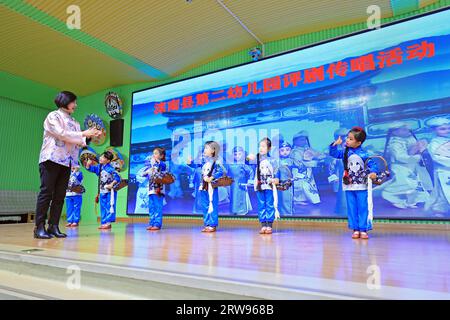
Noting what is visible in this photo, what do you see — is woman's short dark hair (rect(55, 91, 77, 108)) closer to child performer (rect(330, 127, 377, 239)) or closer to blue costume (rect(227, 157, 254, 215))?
child performer (rect(330, 127, 377, 239))

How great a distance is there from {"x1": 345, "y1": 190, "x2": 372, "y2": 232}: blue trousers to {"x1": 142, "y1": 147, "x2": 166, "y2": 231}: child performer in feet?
8.14

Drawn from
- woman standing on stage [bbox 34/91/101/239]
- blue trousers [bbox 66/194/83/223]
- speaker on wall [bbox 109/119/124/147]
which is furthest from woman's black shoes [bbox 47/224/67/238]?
speaker on wall [bbox 109/119/124/147]

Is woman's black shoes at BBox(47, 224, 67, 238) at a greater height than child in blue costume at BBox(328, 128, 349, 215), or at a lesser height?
lesser

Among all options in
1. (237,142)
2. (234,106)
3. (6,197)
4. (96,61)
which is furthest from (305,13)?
(6,197)

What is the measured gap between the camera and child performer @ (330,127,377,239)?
3143 mm

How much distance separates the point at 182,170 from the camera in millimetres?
Result: 6289

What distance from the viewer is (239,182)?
18.3 ft

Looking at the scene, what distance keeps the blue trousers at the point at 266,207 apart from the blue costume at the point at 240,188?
1.55 metres

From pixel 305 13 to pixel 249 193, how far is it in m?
3.00

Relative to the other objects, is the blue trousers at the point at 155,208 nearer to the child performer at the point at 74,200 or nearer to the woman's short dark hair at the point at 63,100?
the child performer at the point at 74,200

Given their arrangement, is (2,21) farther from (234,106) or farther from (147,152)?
(234,106)

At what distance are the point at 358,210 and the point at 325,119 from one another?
2000mm

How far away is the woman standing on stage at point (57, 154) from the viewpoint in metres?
2.72

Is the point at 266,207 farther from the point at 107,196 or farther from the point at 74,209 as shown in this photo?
the point at 74,209
